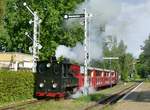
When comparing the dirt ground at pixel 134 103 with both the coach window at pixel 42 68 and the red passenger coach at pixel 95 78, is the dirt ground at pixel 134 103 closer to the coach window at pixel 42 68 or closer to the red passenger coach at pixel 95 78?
the red passenger coach at pixel 95 78

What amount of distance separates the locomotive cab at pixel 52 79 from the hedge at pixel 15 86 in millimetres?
722

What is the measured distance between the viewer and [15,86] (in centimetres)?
3077

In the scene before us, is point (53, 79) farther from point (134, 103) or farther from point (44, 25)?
point (44, 25)

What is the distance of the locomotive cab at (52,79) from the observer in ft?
105

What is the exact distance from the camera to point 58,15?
55094 millimetres

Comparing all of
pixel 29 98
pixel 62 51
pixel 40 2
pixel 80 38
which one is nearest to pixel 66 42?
pixel 80 38

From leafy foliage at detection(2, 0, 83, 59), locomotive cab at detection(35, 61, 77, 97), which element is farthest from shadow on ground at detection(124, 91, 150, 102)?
leafy foliage at detection(2, 0, 83, 59)

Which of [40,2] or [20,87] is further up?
[40,2]

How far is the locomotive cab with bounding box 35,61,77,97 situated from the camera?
32.1m

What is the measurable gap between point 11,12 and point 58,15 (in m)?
6.66

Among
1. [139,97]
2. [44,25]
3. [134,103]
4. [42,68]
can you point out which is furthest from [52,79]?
[44,25]

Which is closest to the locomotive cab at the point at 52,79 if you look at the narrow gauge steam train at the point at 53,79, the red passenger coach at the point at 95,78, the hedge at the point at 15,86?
the narrow gauge steam train at the point at 53,79

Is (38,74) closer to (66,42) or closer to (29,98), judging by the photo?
(29,98)

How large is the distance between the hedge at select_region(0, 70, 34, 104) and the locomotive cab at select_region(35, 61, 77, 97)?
72cm
